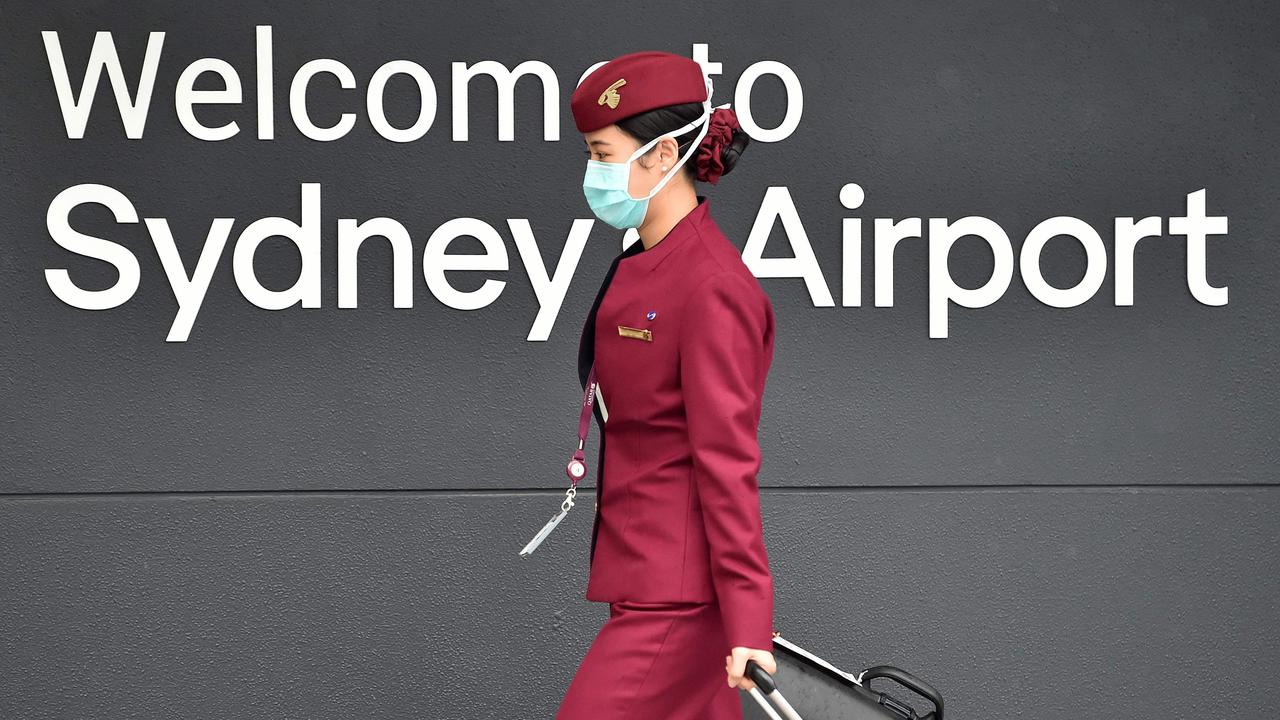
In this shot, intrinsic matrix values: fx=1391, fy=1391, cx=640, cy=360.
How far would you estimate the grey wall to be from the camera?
4250 millimetres

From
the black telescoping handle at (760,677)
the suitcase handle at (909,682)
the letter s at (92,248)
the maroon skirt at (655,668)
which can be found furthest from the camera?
the letter s at (92,248)

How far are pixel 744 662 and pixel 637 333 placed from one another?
64 centimetres

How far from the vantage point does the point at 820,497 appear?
4.33 meters

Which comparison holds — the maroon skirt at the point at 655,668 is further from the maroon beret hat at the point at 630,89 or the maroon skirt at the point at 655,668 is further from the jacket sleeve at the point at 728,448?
the maroon beret hat at the point at 630,89

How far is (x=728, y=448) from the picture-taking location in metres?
2.51

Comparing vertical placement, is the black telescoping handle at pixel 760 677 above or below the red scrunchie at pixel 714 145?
below

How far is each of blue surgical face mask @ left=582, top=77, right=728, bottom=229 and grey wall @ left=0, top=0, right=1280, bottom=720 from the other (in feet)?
4.91

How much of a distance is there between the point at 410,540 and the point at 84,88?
5.56ft

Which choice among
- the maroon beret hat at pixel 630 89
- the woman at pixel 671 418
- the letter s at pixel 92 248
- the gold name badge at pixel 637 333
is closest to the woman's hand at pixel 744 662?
the woman at pixel 671 418

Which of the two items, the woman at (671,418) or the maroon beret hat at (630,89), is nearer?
the woman at (671,418)

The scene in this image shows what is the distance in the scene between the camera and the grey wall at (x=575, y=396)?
425cm

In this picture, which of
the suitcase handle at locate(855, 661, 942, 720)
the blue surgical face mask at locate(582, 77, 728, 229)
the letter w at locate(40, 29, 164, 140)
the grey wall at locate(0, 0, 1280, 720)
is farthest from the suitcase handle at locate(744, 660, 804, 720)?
the letter w at locate(40, 29, 164, 140)

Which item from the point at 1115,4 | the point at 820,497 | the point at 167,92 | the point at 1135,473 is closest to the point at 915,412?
the point at 820,497

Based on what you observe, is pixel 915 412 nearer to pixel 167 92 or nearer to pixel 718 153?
pixel 718 153
